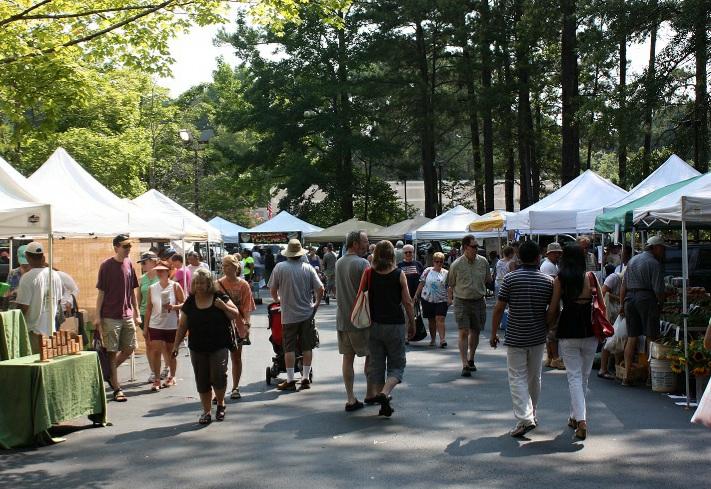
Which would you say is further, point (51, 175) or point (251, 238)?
point (251, 238)

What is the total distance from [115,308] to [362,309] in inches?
134

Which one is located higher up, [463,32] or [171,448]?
[463,32]

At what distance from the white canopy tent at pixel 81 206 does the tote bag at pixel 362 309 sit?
17.3 ft

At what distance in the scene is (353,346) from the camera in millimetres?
9516

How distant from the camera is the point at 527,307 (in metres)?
8.11

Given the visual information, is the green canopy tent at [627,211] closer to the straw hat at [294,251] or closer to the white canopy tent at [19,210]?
the straw hat at [294,251]

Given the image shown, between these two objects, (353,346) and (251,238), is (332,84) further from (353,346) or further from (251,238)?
(353,346)

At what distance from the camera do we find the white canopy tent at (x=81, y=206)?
1288cm

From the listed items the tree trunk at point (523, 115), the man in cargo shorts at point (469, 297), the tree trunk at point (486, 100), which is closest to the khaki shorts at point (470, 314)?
the man in cargo shorts at point (469, 297)

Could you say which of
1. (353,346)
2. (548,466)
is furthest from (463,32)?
(548,466)

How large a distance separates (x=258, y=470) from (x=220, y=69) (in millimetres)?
68606

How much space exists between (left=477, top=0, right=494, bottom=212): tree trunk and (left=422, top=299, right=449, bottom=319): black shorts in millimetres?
21815

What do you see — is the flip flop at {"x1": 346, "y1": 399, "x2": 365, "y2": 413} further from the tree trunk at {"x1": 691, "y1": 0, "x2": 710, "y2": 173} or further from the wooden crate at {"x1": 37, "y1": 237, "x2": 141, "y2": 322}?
the tree trunk at {"x1": 691, "y1": 0, "x2": 710, "y2": 173}

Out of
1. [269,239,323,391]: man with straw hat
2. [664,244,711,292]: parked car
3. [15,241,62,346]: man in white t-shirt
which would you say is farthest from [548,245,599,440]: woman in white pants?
[664,244,711,292]: parked car
